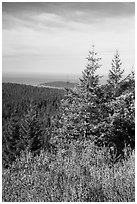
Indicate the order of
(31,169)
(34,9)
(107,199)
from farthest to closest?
(34,9) < (31,169) < (107,199)

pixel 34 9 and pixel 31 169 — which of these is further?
pixel 34 9

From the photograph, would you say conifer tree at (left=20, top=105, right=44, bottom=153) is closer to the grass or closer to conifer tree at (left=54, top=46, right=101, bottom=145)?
conifer tree at (left=54, top=46, right=101, bottom=145)

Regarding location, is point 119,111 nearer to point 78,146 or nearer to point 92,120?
point 92,120

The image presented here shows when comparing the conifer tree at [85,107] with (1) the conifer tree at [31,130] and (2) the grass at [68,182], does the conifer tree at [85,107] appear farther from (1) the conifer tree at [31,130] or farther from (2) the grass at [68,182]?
(1) the conifer tree at [31,130]

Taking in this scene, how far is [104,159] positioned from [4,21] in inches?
68.3

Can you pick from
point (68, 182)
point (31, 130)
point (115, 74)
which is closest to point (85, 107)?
point (115, 74)

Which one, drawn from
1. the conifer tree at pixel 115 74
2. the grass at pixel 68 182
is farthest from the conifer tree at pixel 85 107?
the grass at pixel 68 182

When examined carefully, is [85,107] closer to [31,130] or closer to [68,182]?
[68,182]

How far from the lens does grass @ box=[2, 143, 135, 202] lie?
219 centimetres

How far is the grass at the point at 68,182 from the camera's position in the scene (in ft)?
7.20

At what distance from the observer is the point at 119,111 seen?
9.62 metres

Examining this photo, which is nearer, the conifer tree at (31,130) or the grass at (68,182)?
the grass at (68,182)

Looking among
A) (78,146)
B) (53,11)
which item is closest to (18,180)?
(78,146)

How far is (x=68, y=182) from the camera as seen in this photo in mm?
2381
